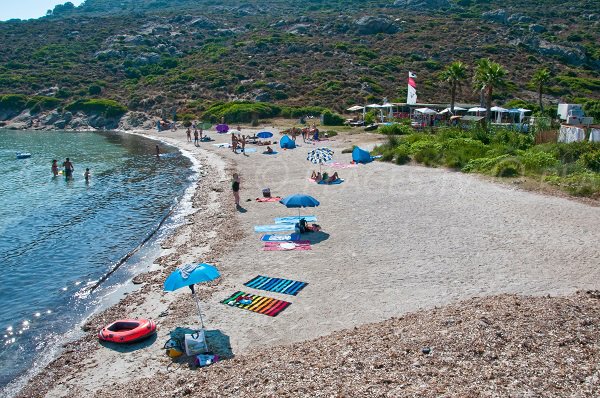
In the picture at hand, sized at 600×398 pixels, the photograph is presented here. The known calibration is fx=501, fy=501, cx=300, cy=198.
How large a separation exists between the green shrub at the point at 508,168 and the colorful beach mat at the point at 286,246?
13.5 m

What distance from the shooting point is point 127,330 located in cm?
1135

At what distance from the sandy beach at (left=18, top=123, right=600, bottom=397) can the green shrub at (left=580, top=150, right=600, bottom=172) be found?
5.29 meters

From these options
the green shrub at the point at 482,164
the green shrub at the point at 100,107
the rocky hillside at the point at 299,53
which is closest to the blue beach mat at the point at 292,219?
the green shrub at the point at 482,164

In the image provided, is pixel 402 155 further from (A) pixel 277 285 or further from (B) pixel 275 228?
(A) pixel 277 285

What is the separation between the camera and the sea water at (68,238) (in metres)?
12.5

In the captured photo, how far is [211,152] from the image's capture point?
4284 centimetres

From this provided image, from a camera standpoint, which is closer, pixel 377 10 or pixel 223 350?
pixel 223 350

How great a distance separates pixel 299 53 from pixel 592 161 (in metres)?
76.9

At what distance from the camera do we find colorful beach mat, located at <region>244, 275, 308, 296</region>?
12977 millimetres

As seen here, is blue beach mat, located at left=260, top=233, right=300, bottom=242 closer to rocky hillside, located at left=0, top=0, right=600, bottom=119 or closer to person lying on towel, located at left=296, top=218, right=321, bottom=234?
person lying on towel, located at left=296, top=218, right=321, bottom=234

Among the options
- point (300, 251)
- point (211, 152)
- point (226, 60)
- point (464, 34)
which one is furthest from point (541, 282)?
point (464, 34)

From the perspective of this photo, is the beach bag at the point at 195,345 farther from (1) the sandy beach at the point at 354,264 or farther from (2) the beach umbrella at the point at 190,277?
(2) the beach umbrella at the point at 190,277

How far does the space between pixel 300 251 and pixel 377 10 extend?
132116mm

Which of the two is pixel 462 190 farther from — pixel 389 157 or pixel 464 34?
pixel 464 34
